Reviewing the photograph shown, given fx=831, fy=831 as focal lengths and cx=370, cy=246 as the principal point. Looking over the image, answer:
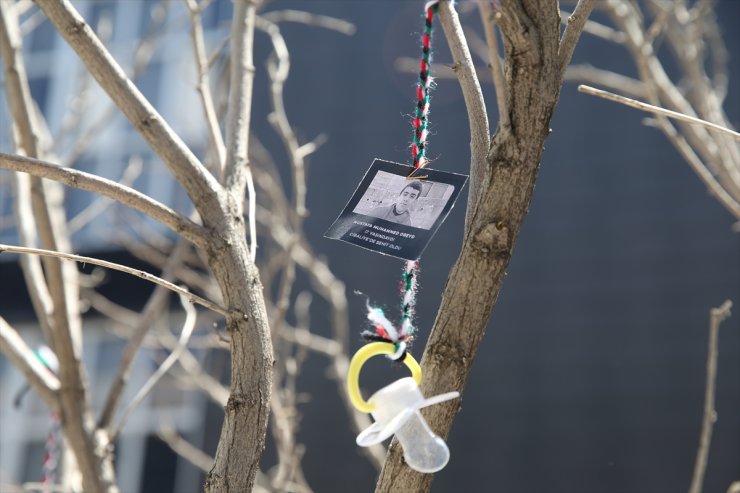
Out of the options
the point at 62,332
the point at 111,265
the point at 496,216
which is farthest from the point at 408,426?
the point at 62,332

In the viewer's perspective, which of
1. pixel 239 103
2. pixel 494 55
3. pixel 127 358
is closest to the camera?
pixel 494 55

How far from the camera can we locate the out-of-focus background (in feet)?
23.3

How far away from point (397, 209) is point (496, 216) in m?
0.16

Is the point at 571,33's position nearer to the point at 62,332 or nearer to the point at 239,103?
the point at 239,103

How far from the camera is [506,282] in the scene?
7824 millimetres

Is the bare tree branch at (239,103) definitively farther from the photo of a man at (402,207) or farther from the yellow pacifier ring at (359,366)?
the yellow pacifier ring at (359,366)

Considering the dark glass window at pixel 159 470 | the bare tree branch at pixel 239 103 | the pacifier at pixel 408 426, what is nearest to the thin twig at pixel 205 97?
the bare tree branch at pixel 239 103

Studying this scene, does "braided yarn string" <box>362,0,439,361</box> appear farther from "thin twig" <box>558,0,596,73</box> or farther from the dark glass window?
the dark glass window

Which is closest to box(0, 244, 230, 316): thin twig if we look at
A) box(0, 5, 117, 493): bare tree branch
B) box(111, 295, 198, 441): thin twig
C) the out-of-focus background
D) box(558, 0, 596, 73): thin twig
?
box(558, 0, 596, 73): thin twig

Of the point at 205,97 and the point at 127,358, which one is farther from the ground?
the point at 205,97

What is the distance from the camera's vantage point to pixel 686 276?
7.32 m

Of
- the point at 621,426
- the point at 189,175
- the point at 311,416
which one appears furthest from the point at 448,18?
the point at 311,416

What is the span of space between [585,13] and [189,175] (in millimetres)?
704

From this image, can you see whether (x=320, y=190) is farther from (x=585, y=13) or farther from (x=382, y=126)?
(x=585, y=13)
